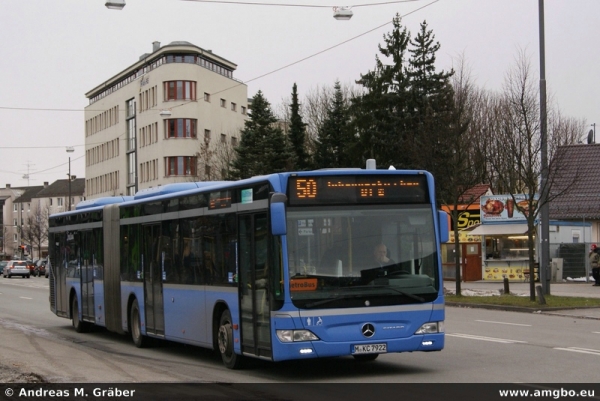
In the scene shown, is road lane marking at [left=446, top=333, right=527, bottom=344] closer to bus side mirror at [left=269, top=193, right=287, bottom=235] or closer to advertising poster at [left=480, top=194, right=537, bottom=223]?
bus side mirror at [left=269, top=193, right=287, bottom=235]

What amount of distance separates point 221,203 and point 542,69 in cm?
1776

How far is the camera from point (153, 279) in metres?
16.9

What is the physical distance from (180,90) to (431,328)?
224 feet

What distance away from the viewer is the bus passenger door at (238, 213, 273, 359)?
477 inches

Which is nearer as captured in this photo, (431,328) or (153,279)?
(431,328)

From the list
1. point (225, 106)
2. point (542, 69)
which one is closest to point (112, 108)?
point (225, 106)

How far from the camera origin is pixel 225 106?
83.9 m

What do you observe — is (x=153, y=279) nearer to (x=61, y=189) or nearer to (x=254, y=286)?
(x=254, y=286)

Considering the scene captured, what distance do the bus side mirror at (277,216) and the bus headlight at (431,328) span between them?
2.39 metres

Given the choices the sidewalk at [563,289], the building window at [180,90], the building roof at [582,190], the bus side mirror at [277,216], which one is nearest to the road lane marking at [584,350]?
the bus side mirror at [277,216]

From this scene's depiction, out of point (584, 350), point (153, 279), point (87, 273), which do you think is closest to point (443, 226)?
point (584, 350)

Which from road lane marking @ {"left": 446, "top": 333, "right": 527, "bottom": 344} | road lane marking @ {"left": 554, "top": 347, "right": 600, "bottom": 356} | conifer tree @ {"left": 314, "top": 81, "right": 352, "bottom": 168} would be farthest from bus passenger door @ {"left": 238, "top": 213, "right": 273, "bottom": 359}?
conifer tree @ {"left": 314, "top": 81, "right": 352, "bottom": 168}

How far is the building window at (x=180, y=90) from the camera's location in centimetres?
7856

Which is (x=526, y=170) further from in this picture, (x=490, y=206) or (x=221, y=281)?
(x=490, y=206)
